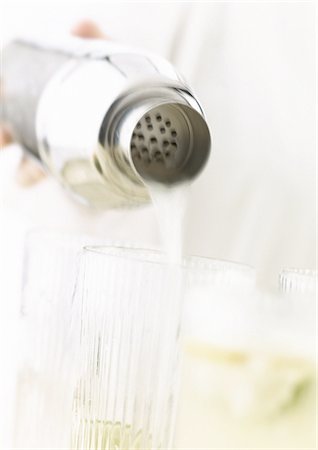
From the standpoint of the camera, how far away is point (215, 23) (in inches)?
40.1

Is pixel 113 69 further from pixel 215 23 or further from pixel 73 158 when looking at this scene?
pixel 215 23

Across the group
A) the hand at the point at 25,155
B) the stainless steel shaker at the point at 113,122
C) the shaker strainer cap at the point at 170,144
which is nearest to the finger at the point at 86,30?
the hand at the point at 25,155

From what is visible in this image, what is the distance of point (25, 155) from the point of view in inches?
30.7

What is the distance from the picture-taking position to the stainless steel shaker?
589 millimetres

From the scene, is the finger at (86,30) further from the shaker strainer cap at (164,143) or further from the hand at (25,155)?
the shaker strainer cap at (164,143)

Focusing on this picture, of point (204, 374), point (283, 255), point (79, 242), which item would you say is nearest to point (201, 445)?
point (204, 374)

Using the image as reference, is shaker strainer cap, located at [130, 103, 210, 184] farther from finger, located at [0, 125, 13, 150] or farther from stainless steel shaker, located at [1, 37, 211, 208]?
finger, located at [0, 125, 13, 150]

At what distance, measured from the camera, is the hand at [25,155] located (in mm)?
750

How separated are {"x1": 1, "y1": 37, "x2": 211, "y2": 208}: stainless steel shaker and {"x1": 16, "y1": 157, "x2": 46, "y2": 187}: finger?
0.21m

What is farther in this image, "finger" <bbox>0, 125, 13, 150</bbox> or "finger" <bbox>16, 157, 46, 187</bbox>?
"finger" <bbox>16, 157, 46, 187</bbox>

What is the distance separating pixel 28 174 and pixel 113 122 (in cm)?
34

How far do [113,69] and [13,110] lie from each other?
0.48ft

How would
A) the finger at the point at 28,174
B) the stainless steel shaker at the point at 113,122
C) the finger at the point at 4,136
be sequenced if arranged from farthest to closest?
the finger at the point at 28,174, the finger at the point at 4,136, the stainless steel shaker at the point at 113,122

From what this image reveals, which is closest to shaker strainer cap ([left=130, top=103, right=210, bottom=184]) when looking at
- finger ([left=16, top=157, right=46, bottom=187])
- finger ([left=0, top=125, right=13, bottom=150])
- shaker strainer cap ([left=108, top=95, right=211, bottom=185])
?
shaker strainer cap ([left=108, top=95, right=211, bottom=185])
